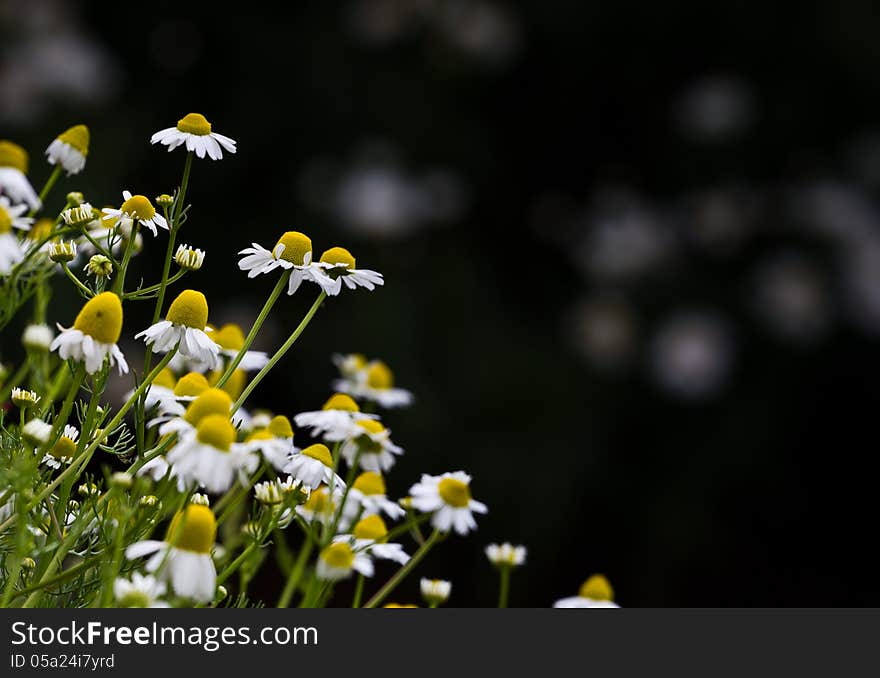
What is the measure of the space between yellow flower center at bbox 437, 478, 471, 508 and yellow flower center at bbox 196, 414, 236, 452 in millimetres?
137

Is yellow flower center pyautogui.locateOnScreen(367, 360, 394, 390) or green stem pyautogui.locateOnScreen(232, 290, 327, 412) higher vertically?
yellow flower center pyautogui.locateOnScreen(367, 360, 394, 390)

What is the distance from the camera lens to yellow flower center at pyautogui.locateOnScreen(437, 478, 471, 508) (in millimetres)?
461

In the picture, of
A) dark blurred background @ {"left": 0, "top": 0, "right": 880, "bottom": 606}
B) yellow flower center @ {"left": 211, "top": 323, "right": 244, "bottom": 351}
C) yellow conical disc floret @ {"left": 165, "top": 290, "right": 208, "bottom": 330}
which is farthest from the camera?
dark blurred background @ {"left": 0, "top": 0, "right": 880, "bottom": 606}

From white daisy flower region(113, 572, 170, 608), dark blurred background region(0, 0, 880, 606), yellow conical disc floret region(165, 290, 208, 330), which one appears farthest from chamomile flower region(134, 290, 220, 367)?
dark blurred background region(0, 0, 880, 606)

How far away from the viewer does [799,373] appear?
195 cm

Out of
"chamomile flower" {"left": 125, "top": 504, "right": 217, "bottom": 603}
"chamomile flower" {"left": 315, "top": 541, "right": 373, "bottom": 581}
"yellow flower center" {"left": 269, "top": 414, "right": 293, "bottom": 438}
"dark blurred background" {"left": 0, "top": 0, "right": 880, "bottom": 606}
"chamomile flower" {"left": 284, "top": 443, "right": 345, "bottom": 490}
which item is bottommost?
"chamomile flower" {"left": 125, "top": 504, "right": 217, "bottom": 603}

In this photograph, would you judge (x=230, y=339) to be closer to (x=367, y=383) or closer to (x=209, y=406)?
(x=367, y=383)

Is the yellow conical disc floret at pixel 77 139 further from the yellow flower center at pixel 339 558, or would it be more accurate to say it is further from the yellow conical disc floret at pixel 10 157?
the yellow flower center at pixel 339 558

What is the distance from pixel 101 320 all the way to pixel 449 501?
0.15 metres

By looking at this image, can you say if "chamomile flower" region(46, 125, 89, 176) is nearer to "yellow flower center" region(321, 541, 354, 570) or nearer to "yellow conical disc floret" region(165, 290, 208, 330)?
"yellow conical disc floret" region(165, 290, 208, 330)

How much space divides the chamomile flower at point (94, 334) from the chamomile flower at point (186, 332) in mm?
34

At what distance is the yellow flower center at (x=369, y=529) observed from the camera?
469 millimetres

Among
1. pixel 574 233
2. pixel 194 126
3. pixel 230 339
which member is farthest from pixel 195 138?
pixel 574 233

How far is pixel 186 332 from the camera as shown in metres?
0.43
